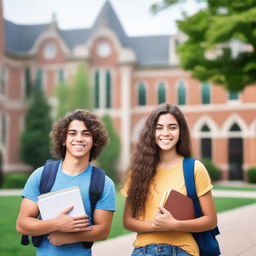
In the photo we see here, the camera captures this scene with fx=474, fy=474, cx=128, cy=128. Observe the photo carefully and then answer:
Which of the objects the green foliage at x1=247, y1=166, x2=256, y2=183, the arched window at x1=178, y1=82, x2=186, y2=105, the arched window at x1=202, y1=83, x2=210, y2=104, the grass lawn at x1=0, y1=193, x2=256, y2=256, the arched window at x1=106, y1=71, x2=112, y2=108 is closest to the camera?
the grass lawn at x1=0, y1=193, x2=256, y2=256

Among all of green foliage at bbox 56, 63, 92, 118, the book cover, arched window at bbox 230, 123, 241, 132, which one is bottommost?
the book cover

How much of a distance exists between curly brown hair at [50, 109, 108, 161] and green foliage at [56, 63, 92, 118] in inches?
899

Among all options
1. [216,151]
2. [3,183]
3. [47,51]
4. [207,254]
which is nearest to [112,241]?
[207,254]

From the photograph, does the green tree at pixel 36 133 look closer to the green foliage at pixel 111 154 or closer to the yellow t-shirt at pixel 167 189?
the green foliage at pixel 111 154

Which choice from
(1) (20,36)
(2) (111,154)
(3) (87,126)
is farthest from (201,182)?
(1) (20,36)

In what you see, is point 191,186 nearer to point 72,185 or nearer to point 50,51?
point 72,185

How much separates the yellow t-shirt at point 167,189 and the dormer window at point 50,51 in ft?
85.9

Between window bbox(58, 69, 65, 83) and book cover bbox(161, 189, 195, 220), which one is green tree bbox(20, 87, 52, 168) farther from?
book cover bbox(161, 189, 195, 220)

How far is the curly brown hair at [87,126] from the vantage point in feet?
8.87

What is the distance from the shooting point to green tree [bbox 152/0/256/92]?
418 inches

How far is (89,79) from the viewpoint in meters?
27.1

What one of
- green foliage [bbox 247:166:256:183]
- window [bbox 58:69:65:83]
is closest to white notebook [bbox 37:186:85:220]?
green foliage [bbox 247:166:256:183]

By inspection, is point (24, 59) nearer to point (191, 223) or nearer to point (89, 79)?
point (89, 79)

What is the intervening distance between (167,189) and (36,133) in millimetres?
23338
